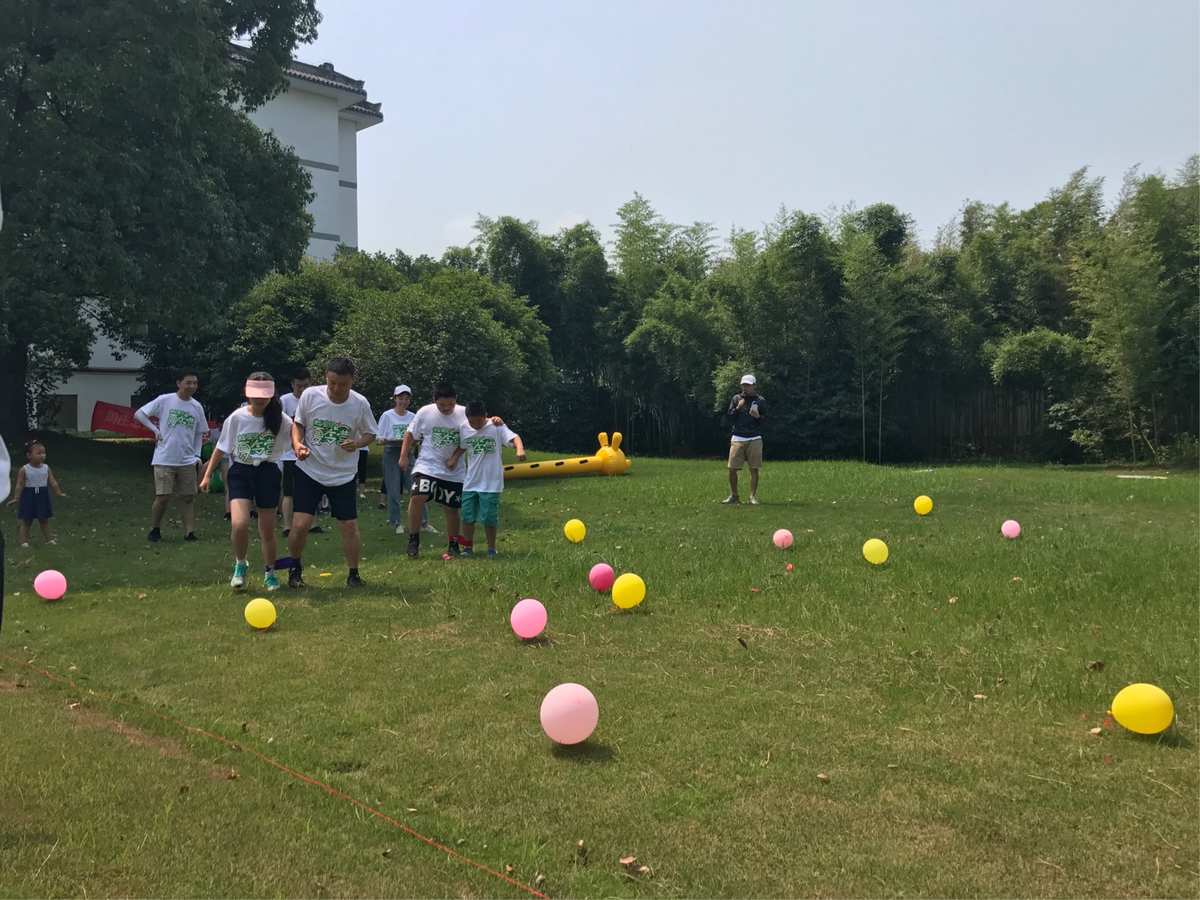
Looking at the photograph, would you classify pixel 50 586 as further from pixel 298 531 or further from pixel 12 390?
pixel 12 390

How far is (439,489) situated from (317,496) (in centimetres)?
161

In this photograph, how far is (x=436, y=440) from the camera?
29.5 feet

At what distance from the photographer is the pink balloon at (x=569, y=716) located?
3.84 m

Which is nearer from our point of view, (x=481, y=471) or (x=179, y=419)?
(x=481, y=471)

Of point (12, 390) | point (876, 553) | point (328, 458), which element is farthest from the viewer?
point (12, 390)

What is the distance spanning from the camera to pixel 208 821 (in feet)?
10.6

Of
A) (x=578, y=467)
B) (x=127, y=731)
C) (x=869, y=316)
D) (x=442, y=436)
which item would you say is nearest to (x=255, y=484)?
(x=442, y=436)

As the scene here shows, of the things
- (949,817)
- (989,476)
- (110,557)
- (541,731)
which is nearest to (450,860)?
(541,731)

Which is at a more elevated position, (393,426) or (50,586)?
(393,426)

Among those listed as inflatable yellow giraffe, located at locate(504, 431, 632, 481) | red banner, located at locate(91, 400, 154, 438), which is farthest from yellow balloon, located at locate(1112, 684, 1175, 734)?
red banner, located at locate(91, 400, 154, 438)

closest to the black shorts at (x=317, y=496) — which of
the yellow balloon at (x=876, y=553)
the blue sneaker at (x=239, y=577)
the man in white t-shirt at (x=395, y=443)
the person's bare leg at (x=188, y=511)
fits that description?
the blue sneaker at (x=239, y=577)

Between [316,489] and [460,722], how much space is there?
3777mm

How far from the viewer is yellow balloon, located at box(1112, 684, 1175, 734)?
3.94 metres

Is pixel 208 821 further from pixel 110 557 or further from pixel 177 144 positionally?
pixel 177 144
